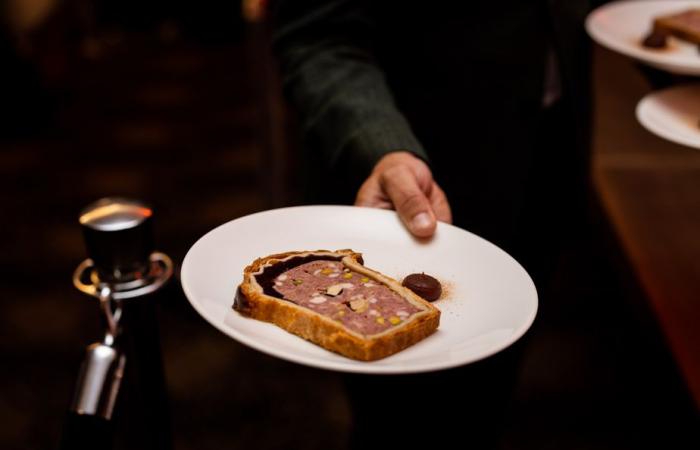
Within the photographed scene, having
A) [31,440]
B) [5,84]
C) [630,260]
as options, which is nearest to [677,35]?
[630,260]

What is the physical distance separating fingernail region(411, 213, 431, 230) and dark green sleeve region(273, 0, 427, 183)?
0.21 meters

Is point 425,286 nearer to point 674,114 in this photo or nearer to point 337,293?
point 337,293

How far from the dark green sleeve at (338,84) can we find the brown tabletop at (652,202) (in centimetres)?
44

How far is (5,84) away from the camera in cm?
428

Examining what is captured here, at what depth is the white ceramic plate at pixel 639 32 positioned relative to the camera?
113 cm

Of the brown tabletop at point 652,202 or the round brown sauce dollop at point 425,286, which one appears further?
the brown tabletop at point 652,202

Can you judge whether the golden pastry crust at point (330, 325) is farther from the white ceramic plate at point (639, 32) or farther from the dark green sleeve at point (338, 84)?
the white ceramic plate at point (639, 32)

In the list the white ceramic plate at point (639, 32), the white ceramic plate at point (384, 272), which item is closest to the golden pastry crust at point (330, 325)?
the white ceramic plate at point (384, 272)

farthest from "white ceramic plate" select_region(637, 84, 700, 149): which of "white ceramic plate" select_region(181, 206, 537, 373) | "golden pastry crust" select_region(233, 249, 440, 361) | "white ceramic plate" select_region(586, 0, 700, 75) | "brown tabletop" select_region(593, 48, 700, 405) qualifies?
"golden pastry crust" select_region(233, 249, 440, 361)

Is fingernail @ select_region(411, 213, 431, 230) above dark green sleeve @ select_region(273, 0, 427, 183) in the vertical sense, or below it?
below

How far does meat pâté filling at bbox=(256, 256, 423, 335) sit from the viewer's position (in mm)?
858

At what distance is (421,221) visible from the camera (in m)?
0.94

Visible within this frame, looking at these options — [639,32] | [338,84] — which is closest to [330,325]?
[338,84]

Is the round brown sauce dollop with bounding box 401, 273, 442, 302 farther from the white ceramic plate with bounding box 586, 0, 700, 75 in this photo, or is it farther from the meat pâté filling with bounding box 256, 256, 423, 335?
the white ceramic plate with bounding box 586, 0, 700, 75
